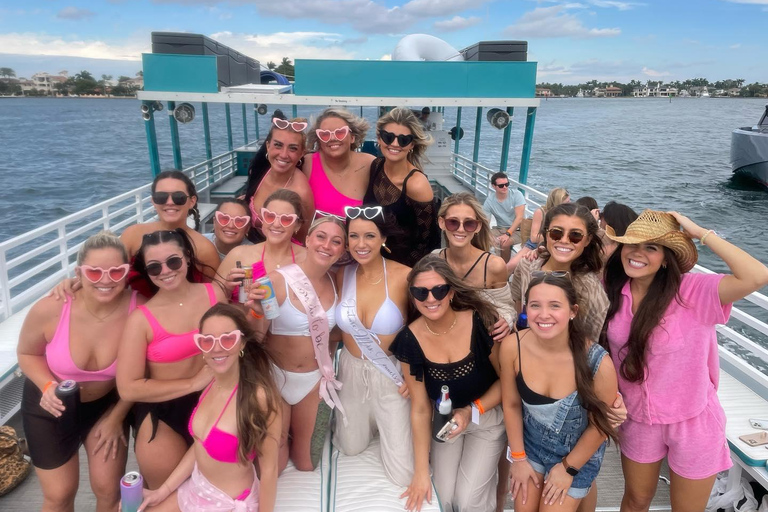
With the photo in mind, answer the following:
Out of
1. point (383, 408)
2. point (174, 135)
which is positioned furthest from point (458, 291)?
point (174, 135)

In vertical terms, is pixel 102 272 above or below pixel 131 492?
above

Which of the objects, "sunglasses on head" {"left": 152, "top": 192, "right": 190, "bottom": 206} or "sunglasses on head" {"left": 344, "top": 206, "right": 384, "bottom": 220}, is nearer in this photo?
"sunglasses on head" {"left": 344, "top": 206, "right": 384, "bottom": 220}

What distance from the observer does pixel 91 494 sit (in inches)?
147

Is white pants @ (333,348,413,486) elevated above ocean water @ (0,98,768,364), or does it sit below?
above

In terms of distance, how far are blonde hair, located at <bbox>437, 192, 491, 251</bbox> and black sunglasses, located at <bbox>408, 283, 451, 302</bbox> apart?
25.9 inches

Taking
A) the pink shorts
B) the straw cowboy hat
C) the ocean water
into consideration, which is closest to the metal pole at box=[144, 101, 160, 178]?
the straw cowboy hat

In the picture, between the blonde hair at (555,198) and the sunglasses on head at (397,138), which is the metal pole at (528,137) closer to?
the blonde hair at (555,198)

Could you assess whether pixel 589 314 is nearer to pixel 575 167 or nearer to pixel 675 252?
pixel 675 252

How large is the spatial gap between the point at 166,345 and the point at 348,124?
2.14 m

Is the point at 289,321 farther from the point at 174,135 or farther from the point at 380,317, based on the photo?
the point at 174,135

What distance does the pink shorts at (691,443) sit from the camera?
280cm

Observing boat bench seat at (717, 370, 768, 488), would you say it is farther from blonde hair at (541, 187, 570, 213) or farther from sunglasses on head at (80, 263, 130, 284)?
sunglasses on head at (80, 263, 130, 284)

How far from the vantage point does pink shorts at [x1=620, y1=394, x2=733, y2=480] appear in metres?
2.80

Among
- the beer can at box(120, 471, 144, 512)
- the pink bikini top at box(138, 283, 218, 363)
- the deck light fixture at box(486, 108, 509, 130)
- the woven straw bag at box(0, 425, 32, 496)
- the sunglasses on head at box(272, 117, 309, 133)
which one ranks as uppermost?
the sunglasses on head at box(272, 117, 309, 133)
